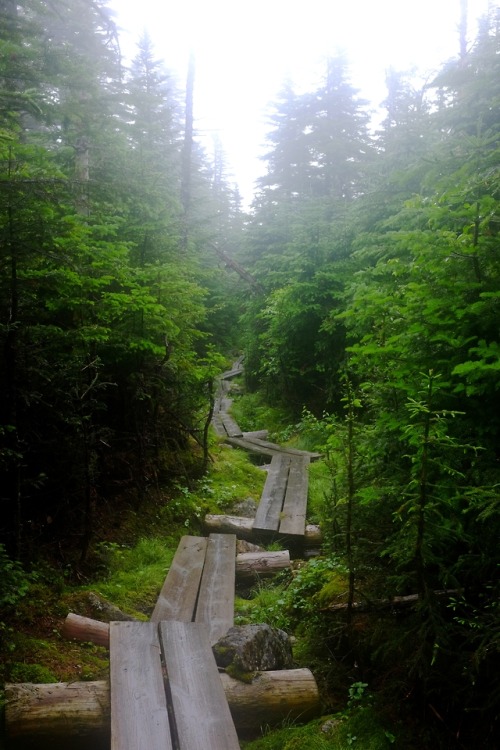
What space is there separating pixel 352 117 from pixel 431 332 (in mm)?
26073

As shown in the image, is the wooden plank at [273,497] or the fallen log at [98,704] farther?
the wooden plank at [273,497]

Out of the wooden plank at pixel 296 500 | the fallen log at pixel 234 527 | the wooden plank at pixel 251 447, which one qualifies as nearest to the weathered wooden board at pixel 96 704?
the wooden plank at pixel 296 500

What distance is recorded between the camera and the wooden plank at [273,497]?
7.30 metres

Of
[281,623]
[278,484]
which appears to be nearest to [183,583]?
[281,623]

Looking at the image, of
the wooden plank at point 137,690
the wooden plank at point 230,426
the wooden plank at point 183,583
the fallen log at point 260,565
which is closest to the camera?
the wooden plank at point 137,690

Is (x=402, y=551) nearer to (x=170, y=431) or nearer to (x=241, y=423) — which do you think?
(x=170, y=431)

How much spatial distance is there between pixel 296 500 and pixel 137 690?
5170 mm

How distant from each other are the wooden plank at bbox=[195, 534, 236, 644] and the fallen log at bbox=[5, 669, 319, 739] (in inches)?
40.0

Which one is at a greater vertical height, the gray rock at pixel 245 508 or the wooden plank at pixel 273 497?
the wooden plank at pixel 273 497

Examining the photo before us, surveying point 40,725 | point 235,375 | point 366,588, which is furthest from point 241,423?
point 40,725

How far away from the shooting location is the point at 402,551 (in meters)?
3.33

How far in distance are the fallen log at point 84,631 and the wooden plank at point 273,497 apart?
324cm

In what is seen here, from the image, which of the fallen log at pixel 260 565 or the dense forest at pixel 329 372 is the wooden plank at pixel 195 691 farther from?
the fallen log at pixel 260 565

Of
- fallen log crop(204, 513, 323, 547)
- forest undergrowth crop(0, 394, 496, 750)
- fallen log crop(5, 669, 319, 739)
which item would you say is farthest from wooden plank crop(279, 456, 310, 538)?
fallen log crop(5, 669, 319, 739)
